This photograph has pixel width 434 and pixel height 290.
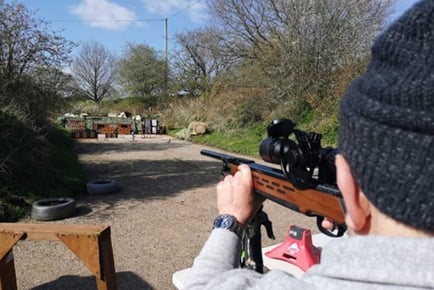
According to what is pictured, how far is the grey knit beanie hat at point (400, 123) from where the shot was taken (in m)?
0.73

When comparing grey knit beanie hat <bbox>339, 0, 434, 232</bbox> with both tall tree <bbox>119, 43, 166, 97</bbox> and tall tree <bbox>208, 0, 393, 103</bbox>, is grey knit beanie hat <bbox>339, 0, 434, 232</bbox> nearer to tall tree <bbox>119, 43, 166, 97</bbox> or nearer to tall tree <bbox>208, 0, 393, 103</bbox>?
tall tree <bbox>208, 0, 393, 103</bbox>

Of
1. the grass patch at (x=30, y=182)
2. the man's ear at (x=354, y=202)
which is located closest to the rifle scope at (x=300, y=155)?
the man's ear at (x=354, y=202)

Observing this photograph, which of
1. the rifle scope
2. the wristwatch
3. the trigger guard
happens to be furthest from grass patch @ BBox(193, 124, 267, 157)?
the wristwatch

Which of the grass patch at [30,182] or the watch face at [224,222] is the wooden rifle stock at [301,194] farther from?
the grass patch at [30,182]

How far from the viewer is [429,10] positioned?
2.53 feet

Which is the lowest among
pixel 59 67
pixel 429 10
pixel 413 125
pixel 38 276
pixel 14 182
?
pixel 38 276

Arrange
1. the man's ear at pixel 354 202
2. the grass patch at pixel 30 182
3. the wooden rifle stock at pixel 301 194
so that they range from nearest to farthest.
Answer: the man's ear at pixel 354 202 < the wooden rifle stock at pixel 301 194 < the grass patch at pixel 30 182

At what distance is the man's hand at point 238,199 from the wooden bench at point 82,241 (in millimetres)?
2244

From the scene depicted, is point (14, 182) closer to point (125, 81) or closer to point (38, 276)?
point (38, 276)

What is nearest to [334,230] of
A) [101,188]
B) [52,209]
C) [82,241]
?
[82,241]

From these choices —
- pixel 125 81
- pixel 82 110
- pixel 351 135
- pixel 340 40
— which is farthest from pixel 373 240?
pixel 125 81

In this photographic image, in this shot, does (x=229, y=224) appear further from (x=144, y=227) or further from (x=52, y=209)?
(x=52, y=209)

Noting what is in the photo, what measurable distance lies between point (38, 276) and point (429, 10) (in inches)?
189

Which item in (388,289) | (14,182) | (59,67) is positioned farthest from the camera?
(59,67)
